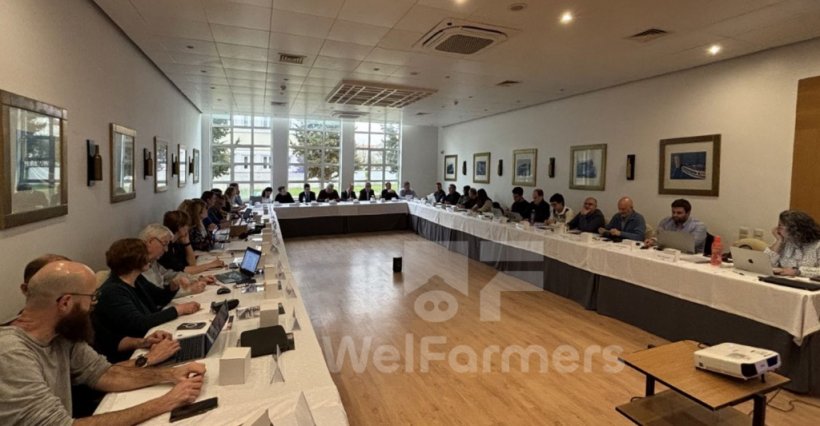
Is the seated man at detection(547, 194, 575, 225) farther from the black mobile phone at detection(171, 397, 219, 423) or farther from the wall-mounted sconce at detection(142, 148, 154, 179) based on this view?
the black mobile phone at detection(171, 397, 219, 423)

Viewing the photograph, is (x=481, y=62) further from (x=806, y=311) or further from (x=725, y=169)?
(x=806, y=311)

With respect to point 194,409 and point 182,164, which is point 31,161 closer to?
point 194,409

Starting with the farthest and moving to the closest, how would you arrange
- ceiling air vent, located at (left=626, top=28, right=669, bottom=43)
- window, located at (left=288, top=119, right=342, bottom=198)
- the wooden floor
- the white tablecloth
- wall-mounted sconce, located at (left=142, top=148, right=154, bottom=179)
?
1. window, located at (left=288, top=119, right=342, bottom=198)
2. wall-mounted sconce, located at (left=142, top=148, right=154, bottom=179)
3. ceiling air vent, located at (left=626, top=28, right=669, bottom=43)
4. the white tablecloth
5. the wooden floor

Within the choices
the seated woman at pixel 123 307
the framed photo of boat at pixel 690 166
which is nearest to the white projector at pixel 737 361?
the seated woman at pixel 123 307

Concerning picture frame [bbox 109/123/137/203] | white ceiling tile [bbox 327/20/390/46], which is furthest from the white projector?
picture frame [bbox 109/123/137/203]

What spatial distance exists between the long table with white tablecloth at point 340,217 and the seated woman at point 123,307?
23.0ft

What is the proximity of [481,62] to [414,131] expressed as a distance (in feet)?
25.9

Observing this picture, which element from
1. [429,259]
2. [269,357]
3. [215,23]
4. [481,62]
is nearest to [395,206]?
[429,259]

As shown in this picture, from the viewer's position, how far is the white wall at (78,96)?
8.02 ft

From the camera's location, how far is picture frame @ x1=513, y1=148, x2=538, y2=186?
8831 millimetres

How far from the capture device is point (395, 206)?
411 inches

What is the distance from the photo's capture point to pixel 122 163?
440 cm

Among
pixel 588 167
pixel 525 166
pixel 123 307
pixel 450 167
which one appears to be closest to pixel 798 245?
pixel 588 167

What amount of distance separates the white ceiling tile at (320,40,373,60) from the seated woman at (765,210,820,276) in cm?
436
